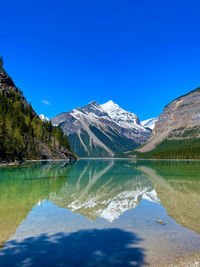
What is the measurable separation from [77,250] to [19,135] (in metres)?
126

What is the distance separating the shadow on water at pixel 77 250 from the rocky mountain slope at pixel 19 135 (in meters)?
99.6

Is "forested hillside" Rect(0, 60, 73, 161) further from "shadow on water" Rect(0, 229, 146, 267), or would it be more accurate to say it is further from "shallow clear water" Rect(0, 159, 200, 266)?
"shadow on water" Rect(0, 229, 146, 267)

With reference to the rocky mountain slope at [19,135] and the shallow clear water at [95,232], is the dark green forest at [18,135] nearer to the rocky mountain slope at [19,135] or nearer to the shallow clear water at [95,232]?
the rocky mountain slope at [19,135]

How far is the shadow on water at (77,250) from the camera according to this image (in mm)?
11484

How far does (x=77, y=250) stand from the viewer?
43.1 feet

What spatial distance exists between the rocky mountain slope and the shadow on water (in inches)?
3922

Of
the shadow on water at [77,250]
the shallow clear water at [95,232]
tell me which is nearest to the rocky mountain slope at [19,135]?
A: the shallow clear water at [95,232]

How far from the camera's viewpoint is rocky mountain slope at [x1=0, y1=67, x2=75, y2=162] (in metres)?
113

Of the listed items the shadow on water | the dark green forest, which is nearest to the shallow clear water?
the shadow on water

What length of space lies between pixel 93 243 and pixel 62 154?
170954 millimetres

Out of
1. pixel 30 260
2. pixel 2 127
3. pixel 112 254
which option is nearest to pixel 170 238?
pixel 112 254

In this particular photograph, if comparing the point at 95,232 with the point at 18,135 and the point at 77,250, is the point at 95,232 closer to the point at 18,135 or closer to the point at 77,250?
the point at 77,250

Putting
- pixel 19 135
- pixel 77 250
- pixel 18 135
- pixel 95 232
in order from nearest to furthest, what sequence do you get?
pixel 77 250 < pixel 95 232 < pixel 18 135 < pixel 19 135

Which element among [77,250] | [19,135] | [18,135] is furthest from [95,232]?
[19,135]
